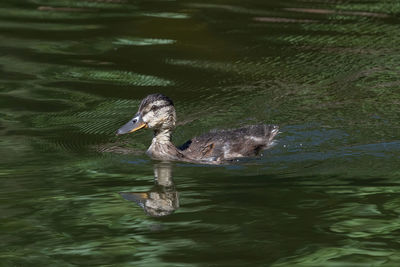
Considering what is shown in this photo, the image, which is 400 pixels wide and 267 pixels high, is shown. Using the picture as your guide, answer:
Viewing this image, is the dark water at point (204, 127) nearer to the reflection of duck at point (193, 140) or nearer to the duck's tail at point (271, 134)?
the duck's tail at point (271, 134)

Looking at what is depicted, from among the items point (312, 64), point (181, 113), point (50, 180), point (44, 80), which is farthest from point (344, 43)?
point (50, 180)

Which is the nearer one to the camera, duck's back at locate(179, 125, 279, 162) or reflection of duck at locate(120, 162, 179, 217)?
reflection of duck at locate(120, 162, 179, 217)

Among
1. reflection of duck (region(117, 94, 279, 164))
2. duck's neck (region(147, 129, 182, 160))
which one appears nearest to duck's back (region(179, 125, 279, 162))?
reflection of duck (region(117, 94, 279, 164))

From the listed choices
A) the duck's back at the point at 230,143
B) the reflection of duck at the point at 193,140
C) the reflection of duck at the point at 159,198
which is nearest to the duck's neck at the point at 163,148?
the reflection of duck at the point at 193,140

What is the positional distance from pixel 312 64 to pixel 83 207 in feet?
19.1

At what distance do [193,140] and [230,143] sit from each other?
0.53 m

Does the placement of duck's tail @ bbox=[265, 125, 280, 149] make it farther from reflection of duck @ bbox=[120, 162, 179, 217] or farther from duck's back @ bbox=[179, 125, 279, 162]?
reflection of duck @ bbox=[120, 162, 179, 217]

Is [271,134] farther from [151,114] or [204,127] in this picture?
[151,114]

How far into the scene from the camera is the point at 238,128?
9.83 m

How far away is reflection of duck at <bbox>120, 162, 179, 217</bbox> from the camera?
21.7 ft

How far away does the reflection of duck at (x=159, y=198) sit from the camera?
6625mm

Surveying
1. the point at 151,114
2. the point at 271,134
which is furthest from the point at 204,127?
the point at 151,114

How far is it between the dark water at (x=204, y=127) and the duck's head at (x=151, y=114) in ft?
1.13

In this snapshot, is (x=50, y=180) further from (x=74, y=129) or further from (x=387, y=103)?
(x=387, y=103)
